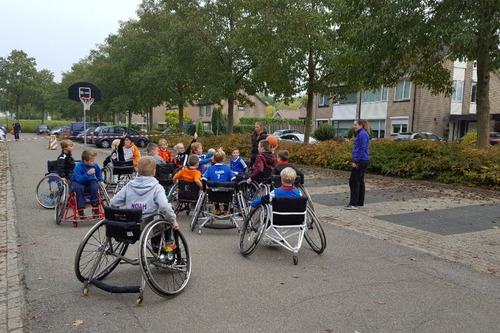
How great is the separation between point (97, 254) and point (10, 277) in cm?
113

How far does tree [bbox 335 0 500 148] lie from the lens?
1145 centimetres

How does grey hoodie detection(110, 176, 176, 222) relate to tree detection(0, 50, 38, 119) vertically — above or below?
below

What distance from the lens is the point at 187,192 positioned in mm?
7312

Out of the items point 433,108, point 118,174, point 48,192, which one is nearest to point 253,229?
point 118,174

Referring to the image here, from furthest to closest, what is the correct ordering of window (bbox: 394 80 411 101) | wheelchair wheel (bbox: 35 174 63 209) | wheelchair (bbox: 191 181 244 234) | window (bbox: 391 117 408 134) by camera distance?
1. window (bbox: 391 117 408 134)
2. window (bbox: 394 80 411 101)
3. wheelchair wheel (bbox: 35 174 63 209)
4. wheelchair (bbox: 191 181 244 234)

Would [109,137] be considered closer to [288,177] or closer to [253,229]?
[253,229]

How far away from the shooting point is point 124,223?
13.7 ft

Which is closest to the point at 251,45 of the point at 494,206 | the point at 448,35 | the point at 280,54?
the point at 280,54

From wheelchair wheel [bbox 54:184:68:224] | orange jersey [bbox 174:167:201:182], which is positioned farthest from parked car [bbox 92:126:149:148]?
orange jersey [bbox 174:167:201:182]

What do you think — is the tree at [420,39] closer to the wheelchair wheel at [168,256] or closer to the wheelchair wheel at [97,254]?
the wheelchair wheel at [168,256]

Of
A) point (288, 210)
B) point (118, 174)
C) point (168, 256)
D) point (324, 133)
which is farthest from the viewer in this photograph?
point (324, 133)

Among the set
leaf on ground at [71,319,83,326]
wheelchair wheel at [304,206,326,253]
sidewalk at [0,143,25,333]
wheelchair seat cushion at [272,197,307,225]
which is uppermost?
wheelchair seat cushion at [272,197,307,225]

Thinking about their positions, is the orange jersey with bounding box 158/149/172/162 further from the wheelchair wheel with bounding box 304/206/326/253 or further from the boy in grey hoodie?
the boy in grey hoodie

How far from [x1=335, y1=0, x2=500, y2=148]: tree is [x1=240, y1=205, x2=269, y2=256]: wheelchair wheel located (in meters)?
7.70
